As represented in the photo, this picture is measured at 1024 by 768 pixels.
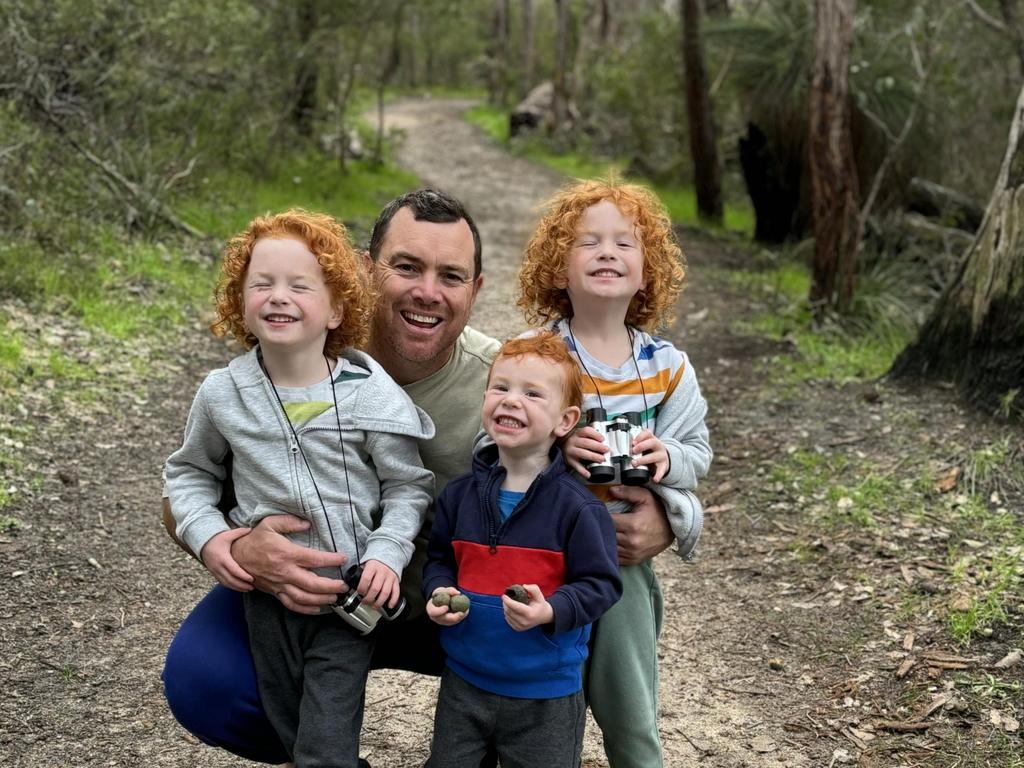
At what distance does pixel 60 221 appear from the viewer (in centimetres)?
838

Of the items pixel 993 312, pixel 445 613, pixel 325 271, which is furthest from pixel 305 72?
pixel 445 613

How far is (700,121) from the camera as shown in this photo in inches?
539

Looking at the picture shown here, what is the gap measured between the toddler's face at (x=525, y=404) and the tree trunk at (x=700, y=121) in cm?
1140

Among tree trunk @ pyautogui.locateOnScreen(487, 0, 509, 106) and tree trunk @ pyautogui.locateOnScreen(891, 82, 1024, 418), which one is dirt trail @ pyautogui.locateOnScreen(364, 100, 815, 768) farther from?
tree trunk @ pyautogui.locateOnScreen(487, 0, 509, 106)

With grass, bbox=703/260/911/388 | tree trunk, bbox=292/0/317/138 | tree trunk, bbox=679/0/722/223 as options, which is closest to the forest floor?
grass, bbox=703/260/911/388

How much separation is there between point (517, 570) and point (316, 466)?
1.70 ft

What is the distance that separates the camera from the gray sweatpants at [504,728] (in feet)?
8.17

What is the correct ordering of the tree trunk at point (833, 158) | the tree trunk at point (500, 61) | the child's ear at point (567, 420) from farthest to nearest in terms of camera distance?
the tree trunk at point (500, 61) → the tree trunk at point (833, 158) → the child's ear at point (567, 420)

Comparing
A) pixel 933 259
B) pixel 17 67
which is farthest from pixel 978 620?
pixel 17 67

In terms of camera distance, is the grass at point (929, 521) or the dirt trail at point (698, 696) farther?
the grass at point (929, 521)

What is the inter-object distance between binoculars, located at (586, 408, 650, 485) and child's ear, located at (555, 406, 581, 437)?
0.05 metres

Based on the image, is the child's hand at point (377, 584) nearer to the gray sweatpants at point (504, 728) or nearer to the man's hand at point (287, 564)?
the man's hand at point (287, 564)

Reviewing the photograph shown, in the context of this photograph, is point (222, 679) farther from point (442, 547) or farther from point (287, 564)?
point (442, 547)

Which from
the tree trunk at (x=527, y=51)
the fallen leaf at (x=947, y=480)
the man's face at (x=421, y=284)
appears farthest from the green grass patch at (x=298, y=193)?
the tree trunk at (x=527, y=51)
